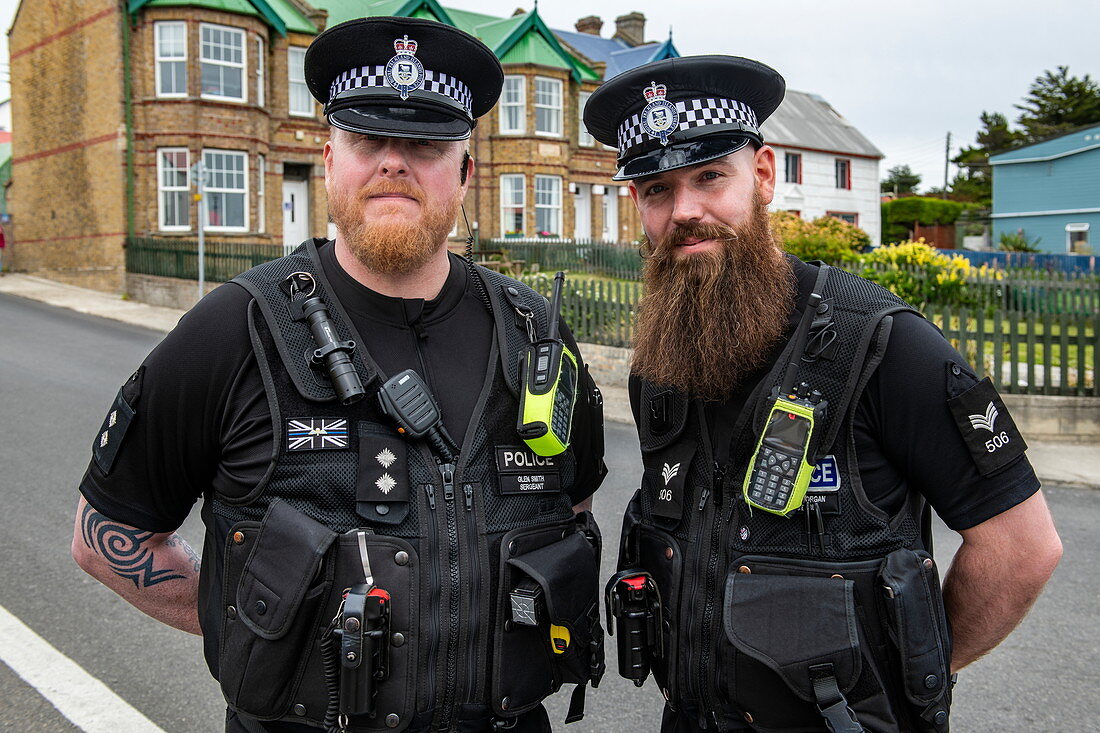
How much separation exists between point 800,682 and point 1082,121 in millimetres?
62311

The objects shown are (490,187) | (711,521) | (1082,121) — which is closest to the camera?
(711,521)

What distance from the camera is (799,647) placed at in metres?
2.21

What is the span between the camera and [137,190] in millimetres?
23031

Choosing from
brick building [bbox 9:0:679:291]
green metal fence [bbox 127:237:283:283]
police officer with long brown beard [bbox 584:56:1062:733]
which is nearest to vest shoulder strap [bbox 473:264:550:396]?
police officer with long brown beard [bbox 584:56:1062:733]

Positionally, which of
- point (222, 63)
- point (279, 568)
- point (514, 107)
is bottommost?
point (279, 568)

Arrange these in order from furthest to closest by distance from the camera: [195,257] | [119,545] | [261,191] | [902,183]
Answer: [902,183] → [261,191] → [195,257] → [119,545]

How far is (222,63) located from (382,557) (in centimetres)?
2365

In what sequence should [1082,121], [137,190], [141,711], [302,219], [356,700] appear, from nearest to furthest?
[356,700]
[141,711]
[137,190]
[302,219]
[1082,121]

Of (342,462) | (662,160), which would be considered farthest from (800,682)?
(662,160)

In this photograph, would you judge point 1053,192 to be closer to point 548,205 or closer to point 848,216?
point 848,216

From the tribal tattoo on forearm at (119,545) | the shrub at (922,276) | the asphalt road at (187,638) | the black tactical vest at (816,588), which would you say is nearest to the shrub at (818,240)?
the shrub at (922,276)

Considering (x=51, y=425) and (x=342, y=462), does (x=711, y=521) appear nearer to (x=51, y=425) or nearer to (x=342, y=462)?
(x=342, y=462)

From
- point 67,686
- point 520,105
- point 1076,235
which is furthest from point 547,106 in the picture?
point 67,686

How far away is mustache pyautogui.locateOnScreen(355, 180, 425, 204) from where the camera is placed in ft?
8.20
